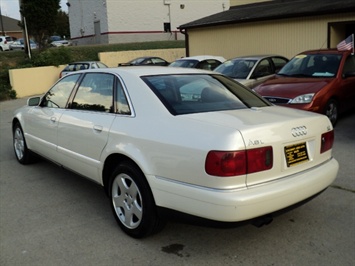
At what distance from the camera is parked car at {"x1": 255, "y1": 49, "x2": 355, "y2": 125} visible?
7391 millimetres

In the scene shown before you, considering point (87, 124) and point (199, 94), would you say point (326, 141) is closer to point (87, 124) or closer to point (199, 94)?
point (199, 94)

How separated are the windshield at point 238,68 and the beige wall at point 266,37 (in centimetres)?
407

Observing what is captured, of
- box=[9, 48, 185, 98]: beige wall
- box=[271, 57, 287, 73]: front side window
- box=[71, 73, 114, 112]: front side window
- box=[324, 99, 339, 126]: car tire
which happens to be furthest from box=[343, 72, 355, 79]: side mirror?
box=[9, 48, 185, 98]: beige wall

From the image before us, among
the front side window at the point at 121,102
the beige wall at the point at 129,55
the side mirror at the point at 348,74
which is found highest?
the beige wall at the point at 129,55

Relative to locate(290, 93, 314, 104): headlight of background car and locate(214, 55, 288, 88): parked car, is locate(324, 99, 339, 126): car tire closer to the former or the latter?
locate(290, 93, 314, 104): headlight of background car

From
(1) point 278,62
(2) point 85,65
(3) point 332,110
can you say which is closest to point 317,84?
(3) point 332,110

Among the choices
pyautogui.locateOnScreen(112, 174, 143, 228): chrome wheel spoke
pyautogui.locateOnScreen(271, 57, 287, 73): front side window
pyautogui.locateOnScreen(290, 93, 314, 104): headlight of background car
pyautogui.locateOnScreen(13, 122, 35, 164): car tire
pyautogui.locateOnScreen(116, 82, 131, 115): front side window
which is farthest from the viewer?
pyautogui.locateOnScreen(271, 57, 287, 73): front side window

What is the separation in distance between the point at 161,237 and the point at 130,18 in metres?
38.6

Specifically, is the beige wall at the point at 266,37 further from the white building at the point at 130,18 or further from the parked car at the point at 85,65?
the white building at the point at 130,18

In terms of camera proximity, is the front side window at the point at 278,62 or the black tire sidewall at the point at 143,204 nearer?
the black tire sidewall at the point at 143,204

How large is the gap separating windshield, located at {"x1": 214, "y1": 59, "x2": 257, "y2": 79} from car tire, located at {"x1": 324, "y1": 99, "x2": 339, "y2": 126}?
9.02 feet

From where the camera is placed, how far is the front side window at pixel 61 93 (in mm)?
4824

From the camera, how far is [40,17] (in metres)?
25.0

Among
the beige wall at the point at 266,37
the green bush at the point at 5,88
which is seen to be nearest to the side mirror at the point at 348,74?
the beige wall at the point at 266,37
